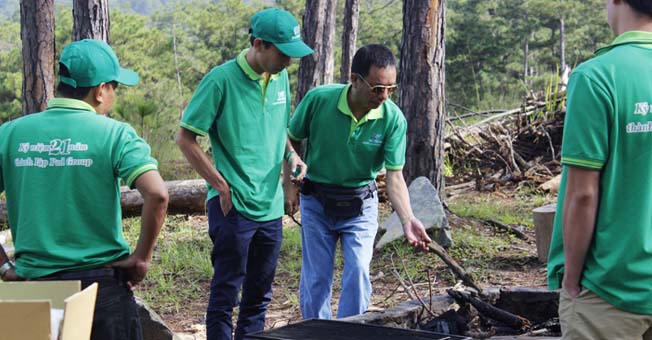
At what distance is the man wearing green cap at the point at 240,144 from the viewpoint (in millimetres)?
4238

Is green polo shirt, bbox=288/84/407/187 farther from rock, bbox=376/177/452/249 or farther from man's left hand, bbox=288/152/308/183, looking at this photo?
rock, bbox=376/177/452/249

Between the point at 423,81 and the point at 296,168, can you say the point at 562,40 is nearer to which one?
the point at 423,81

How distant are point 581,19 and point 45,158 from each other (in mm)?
40642

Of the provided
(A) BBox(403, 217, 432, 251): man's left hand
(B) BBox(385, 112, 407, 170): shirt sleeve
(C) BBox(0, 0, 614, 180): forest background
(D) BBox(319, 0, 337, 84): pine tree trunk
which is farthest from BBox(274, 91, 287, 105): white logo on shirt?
(C) BBox(0, 0, 614, 180): forest background

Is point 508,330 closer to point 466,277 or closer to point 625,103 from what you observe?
point 466,277

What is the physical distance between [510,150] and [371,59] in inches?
291

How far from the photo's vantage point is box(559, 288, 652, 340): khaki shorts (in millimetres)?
2730

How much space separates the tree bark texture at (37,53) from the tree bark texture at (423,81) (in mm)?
4647

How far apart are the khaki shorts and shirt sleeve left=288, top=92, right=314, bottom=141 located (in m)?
2.26

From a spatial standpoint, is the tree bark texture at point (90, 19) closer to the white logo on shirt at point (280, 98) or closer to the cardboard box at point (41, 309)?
the white logo on shirt at point (280, 98)

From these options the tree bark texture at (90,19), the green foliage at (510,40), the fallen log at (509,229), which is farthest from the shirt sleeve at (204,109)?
the green foliage at (510,40)

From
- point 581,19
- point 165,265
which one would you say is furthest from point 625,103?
point 581,19

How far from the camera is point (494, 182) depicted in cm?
1132

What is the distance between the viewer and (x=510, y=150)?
1143cm
